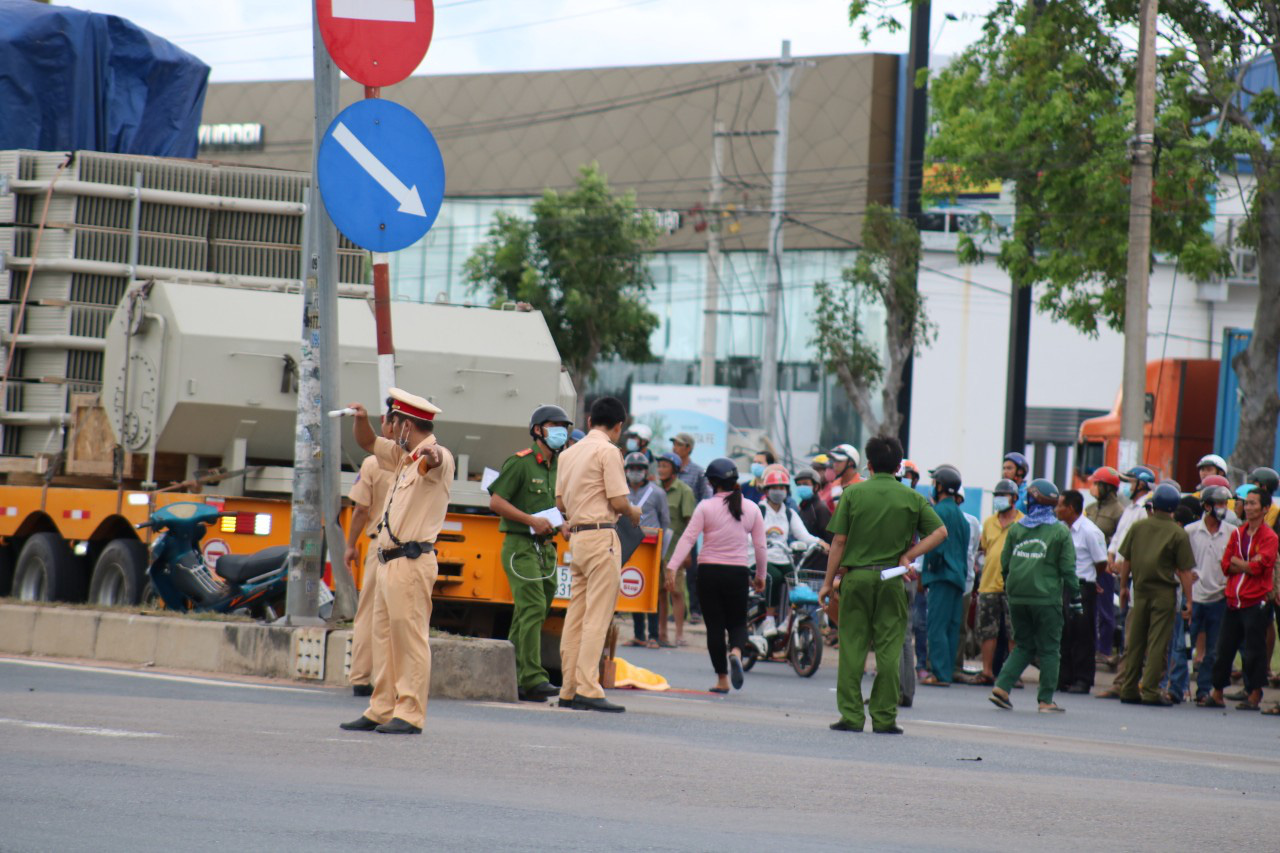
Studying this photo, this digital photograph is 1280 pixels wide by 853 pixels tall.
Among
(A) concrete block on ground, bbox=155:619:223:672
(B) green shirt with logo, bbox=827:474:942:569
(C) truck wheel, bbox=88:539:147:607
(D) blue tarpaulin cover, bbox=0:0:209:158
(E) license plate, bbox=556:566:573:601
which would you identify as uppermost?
(D) blue tarpaulin cover, bbox=0:0:209:158

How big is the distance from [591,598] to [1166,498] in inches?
238

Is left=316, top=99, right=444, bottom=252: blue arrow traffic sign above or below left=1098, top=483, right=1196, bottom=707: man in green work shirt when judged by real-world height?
above

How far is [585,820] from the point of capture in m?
6.88

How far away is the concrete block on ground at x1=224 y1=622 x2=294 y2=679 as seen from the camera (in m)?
11.9

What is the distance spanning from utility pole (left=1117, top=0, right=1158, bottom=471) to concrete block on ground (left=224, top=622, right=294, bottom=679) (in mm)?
12210

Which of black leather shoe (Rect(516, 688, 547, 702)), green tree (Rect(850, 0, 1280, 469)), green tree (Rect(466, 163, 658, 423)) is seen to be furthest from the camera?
green tree (Rect(466, 163, 658, 423))

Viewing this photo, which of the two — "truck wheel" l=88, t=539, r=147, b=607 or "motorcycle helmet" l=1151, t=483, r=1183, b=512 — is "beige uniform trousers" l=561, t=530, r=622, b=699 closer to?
"truck wheel" l=88, t=539, r=147, b=607

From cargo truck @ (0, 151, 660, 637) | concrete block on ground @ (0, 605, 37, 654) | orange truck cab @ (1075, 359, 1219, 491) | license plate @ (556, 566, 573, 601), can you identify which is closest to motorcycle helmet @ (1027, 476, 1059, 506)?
cargo truck @ (0, 151, 660, 637)

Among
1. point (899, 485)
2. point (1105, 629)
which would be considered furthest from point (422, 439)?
point (1105, 629)

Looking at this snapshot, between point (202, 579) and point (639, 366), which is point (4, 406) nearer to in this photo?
point (202, 579)

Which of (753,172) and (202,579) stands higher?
(753,172)

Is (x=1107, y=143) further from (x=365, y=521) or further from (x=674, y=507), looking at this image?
(x=365, y=521)

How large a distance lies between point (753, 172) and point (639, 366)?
7235 millimetres

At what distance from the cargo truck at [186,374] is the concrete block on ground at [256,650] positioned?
4.32 feet
